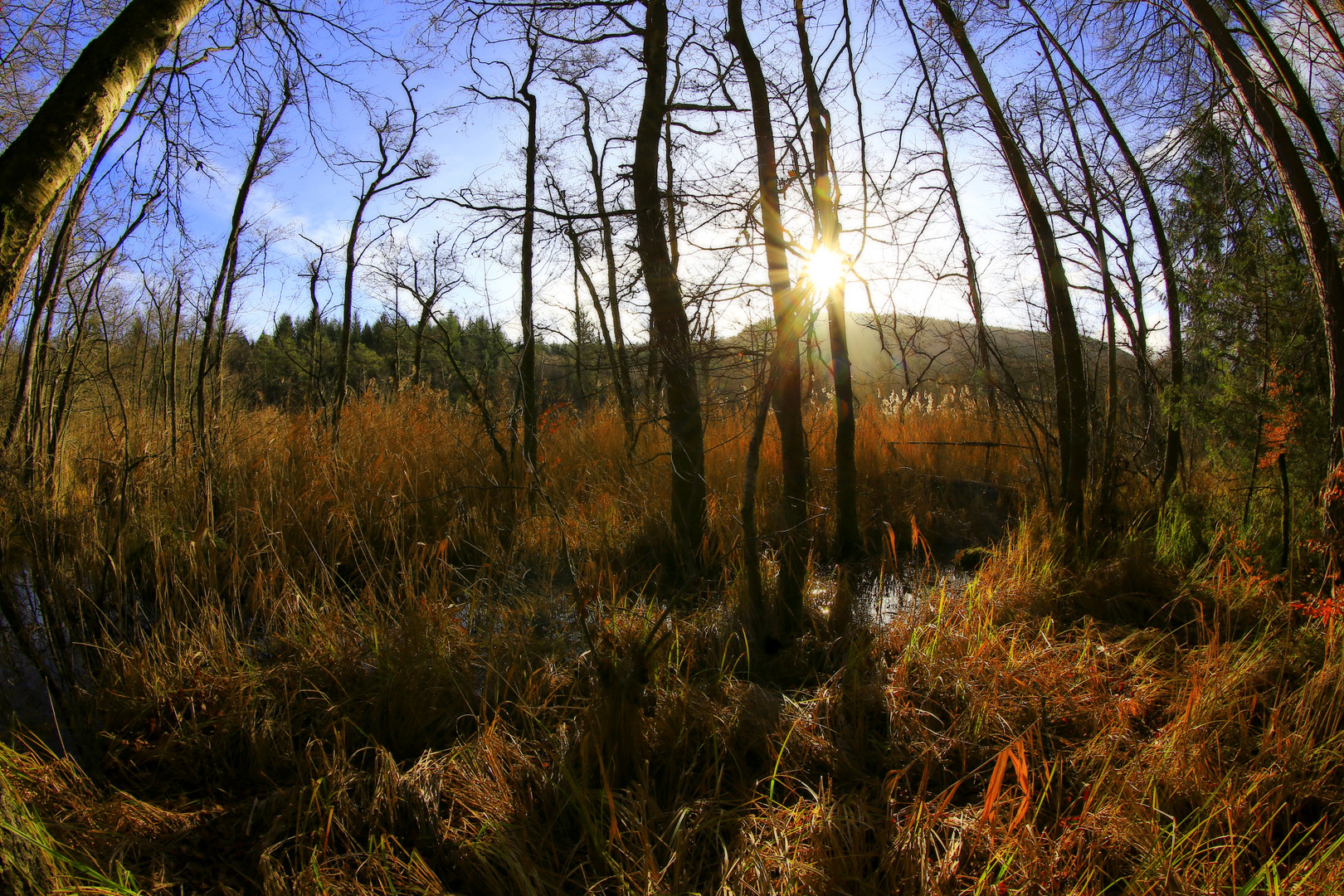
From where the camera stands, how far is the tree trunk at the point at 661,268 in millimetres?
3426

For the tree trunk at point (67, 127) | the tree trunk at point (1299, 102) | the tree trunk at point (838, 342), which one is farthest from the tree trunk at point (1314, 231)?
the tree trunk at point (67, 127)

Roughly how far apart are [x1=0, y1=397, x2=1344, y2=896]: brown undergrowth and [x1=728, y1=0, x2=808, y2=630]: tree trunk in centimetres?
22

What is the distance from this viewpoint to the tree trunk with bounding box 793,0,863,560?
367cm

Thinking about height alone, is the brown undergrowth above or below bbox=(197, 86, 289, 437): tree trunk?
below

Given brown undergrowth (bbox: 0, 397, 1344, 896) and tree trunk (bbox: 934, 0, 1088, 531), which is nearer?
brown undergrowth (bbox: 0, 397, 1344, 896)

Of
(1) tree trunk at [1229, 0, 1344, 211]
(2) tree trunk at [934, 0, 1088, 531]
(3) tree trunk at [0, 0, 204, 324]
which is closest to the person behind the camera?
(3) tree trunk at [0, 0, 204, 324]

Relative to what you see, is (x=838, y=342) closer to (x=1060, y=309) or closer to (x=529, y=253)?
(x=1060, y=309)

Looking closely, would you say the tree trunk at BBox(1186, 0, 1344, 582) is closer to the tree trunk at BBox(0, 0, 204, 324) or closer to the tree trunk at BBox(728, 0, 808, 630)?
the tree trunk at BBox(728, 0, 808, 630)

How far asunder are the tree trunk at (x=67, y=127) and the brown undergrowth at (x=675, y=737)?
1358mm

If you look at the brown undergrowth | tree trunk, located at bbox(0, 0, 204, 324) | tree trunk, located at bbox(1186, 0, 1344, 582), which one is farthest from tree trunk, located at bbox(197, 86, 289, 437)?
tree trunk, located at bbox(1186, 0, 1344, 582)

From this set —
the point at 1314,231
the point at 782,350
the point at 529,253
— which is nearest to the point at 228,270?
the point at 529,253

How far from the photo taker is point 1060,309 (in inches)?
153

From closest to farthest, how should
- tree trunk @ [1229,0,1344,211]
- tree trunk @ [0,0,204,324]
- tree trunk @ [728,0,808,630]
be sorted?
tree trunk @ [0,0,204,324] → tree trunk @ [1229,0,1344,211] → tree trunk @ [728,0,808,630]

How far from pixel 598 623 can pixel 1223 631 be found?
9.17ft
